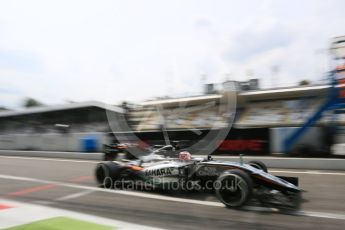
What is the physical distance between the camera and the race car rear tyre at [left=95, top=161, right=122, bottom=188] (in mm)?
6684

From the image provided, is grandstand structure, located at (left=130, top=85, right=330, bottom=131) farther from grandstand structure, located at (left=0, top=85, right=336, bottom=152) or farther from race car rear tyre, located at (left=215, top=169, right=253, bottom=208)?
race car rear tyre, located at (left=215, top=169, right=253, bottom=208)

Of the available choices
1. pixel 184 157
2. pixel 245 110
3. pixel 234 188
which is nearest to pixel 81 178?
pixel 184 157

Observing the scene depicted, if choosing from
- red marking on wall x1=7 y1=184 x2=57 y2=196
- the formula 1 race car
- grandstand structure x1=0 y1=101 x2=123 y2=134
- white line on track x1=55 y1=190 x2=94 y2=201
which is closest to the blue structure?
the formula 1 race car

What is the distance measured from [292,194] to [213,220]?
146 cm

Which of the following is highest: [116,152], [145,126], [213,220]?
[145,126]

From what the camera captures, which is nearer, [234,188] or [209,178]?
[234,188]

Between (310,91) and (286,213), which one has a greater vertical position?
(310,91)

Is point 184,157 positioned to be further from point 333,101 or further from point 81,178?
point 333,101

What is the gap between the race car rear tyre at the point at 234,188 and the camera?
4.71m

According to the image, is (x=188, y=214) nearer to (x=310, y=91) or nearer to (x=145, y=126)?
(x=145, y=126)

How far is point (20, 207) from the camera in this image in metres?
5.32

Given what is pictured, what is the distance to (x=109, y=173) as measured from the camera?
6.71 m

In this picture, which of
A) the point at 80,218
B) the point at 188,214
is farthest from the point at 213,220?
the point at 80,218

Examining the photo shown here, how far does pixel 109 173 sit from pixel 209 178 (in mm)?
2223
